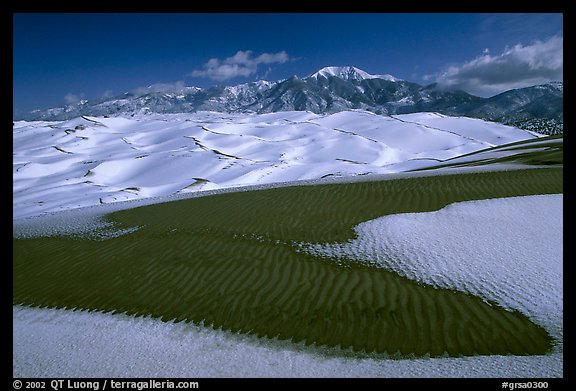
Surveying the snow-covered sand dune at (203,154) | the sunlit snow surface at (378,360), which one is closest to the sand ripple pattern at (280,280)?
the sunlit snow surface at (378,360)

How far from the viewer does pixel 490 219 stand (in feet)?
44.8

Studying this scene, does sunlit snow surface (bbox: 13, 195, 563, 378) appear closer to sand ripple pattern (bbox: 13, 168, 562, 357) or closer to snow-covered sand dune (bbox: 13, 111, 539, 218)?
sand ripple pattern (bbox: 13, 168, 562, 357)

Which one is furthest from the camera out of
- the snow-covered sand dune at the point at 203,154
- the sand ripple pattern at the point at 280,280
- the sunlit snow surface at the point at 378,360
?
the snow-covered sand dune at the point at 203,154

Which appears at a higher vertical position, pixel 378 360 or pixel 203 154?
pixel 203 154

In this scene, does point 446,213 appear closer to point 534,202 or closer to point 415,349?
point 534,202

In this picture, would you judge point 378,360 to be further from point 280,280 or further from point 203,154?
point 203,154

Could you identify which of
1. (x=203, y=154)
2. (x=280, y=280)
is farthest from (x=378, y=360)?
(x=203, y=154)

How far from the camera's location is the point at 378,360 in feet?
22.5

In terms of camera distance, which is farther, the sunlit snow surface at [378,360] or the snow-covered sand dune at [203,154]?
the snow-covered sand dune at [203,154]

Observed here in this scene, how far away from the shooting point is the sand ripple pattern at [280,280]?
769 centimetres

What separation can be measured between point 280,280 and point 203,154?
159 ft

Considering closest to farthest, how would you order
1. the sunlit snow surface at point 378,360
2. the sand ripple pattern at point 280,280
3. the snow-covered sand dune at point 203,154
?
the sunlit snow surface at point 378,360, the sand ripple pattern at point 280,280, the snow-covered sand dune at point 203,154

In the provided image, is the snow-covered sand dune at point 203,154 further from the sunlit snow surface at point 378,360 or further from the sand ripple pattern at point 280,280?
the sunlit snow surface at point 378,360

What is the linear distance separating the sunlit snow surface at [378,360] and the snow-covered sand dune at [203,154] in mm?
26670
